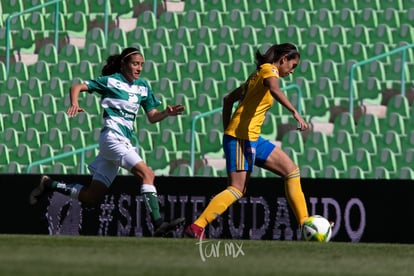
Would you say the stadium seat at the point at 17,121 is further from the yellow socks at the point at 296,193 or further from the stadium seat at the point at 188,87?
the yellow socks at the point at 296,193

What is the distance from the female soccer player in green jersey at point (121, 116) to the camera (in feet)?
37.0

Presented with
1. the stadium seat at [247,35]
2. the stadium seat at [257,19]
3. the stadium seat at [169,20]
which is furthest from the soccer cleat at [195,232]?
the stadium seat at [169,20]

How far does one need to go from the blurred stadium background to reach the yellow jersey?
503 centimetres

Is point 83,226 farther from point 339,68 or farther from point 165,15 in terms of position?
point 165,15

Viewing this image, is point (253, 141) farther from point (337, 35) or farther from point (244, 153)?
point (337, 35)

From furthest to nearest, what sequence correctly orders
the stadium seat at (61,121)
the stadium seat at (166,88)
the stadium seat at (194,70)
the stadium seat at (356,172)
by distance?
the stadium seat at (194,70)
the stadium seat at (61,121)
the stadium seat at (166,88)
the stadium seat at (356,172)

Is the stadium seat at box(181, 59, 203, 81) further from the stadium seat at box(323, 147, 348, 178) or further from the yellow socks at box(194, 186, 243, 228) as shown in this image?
the yellow socks at box(194, 186, 243, 228)

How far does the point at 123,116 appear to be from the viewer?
11.5 m

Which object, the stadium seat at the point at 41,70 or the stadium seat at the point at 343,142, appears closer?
the stadium seat at the point at 343,142

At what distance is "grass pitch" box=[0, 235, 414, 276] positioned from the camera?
24.8 feet

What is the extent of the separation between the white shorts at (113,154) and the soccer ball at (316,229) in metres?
1.54

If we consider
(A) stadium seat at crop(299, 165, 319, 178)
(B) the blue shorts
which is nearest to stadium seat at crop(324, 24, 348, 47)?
(A) stadium seat at crop(299, 165, 319, 178)

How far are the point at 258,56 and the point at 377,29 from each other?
7.54 m

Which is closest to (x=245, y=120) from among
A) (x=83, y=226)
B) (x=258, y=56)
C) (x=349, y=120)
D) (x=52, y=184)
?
(x=258, y=56)
